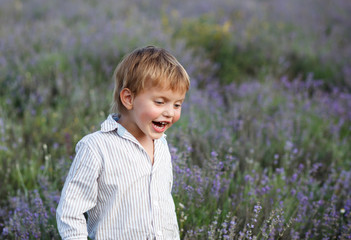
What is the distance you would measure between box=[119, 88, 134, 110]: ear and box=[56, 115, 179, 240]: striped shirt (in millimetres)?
97

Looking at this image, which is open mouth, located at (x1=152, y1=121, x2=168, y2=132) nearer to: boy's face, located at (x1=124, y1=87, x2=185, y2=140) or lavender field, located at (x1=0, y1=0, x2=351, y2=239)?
boy's face, located at (x1=124, y1=87, x2=185, y2=140)

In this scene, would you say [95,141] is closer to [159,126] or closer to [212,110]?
[159,126]

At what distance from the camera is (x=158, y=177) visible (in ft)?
5.78

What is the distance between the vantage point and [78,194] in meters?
1.56

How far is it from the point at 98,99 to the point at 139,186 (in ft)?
8.13

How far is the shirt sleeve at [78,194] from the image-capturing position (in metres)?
1.54

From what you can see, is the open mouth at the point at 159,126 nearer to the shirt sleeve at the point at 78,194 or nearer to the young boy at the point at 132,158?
the young boy at the point at 132,158

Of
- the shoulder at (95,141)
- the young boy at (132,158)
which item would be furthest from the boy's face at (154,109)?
the shoulder at (95,141)

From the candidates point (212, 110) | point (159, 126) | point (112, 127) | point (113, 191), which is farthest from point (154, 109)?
point (212, 110)

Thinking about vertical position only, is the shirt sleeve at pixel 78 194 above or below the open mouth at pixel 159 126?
below

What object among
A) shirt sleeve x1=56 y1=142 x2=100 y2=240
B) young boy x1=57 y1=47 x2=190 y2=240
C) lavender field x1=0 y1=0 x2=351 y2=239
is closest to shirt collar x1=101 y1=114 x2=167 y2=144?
young boy x1=57 y1=47 x2=190 y2=240

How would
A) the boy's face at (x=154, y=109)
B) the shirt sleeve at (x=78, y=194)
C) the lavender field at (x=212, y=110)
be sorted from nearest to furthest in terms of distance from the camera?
the shirt sleeve at (x=78, y=194) < the boy's face at (x=154, y=109) < the lavender field at (x=212, y=110)

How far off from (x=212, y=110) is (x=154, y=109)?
245cm

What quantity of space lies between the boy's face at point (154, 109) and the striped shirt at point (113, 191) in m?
0.09
